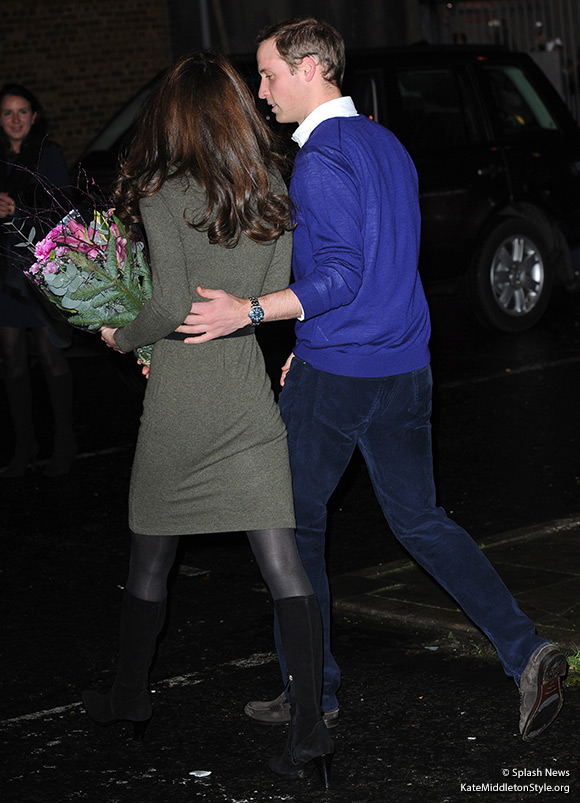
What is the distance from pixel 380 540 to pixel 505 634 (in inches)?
91.1

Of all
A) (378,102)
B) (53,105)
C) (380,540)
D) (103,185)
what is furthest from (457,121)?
(53,105)

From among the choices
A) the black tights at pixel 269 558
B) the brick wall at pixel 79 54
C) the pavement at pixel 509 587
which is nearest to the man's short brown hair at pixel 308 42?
the black tights at pixel 269 558

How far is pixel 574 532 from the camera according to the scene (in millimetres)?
5957

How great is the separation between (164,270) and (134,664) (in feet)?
3.76

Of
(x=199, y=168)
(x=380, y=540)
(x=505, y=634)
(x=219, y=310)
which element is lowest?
(x=380, y=540)

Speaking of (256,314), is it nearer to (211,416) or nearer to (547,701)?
(211,416)

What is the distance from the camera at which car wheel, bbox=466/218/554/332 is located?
1170 centimetres

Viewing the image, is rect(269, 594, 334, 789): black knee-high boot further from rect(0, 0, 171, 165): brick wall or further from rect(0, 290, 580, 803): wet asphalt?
rect(0, 0, 171, 165): brick wall

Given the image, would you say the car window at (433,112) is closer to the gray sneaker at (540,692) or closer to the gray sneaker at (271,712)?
the gray sneaker at (271,712)

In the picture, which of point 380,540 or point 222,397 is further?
point 380,540

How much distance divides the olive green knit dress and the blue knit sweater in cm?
11

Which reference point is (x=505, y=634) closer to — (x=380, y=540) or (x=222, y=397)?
(x=222, y=397)

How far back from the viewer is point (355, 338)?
12.5 feet

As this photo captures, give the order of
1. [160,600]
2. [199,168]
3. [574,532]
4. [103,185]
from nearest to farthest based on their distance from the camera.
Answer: [199,168] → [160,600] → [574,532] → [103,185]
